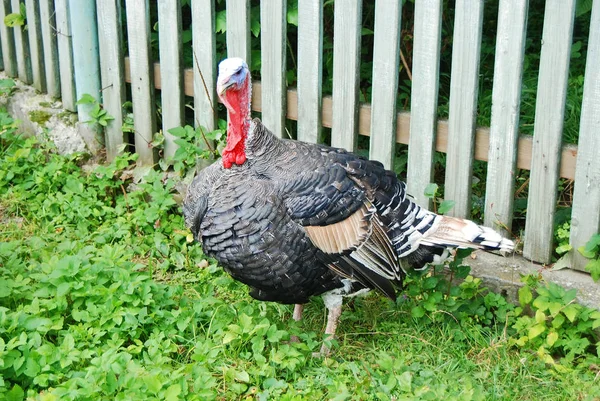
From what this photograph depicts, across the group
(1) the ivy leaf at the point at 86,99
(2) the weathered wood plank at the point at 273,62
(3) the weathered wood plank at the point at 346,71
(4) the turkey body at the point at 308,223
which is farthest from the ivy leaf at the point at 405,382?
(1) the ivy leaf at the point at 86,99

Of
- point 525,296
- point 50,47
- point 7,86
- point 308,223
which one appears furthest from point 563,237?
point 7,86

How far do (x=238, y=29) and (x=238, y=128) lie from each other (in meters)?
1.26

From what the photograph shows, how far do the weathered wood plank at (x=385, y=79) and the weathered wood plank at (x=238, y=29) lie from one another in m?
0.90

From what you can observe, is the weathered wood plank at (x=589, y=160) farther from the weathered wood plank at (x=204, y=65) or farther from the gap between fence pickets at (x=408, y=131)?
the weathered wood plank at (x=204, y=65)

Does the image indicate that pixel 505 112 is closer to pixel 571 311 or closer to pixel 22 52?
pixel 571 311

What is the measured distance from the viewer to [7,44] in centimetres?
671

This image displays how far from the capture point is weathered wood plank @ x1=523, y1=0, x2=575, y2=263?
403 centimetres

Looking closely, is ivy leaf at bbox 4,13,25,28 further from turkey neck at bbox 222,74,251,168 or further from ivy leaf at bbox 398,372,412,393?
ivy leaf at bbox 398,372,412,393

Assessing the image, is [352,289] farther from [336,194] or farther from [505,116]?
[505,116]

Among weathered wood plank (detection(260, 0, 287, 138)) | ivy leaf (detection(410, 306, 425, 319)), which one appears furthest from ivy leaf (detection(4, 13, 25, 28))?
ivy leaf (detection(410, 306, 425, 319))

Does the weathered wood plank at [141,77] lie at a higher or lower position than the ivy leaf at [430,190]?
higher

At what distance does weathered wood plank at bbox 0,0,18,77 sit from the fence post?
3.18 feet

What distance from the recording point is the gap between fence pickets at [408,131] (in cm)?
427

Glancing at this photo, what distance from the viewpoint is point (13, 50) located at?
6758 millimetres
